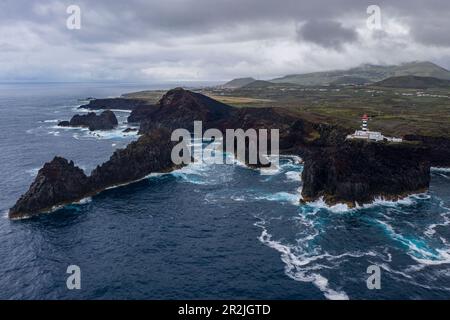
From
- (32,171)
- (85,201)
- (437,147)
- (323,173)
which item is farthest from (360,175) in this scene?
(32,171)

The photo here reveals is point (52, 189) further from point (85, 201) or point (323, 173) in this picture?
point (323, 173)

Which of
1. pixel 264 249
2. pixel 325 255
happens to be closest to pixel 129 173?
pixel 264 249

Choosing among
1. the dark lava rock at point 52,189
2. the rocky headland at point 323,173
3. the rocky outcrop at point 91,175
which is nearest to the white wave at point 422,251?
the rocky headland at point 323,173

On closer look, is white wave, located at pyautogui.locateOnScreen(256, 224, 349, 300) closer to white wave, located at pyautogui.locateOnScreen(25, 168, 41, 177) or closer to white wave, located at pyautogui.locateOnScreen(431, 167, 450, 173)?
white wave, located at pyautogui.locateOnScreen(25, 168, 41, 177)

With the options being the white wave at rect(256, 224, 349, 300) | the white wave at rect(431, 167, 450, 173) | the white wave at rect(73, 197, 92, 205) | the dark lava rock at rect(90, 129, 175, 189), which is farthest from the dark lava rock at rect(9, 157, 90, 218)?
the white wave at rect(431, 167, 450, 173)

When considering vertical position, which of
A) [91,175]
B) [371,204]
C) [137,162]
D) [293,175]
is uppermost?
[137,162]

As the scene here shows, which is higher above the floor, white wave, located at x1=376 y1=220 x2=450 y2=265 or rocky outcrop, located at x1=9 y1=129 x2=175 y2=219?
rocky outcrop, located at x1=9 y1=129 x2=175 y2=219
